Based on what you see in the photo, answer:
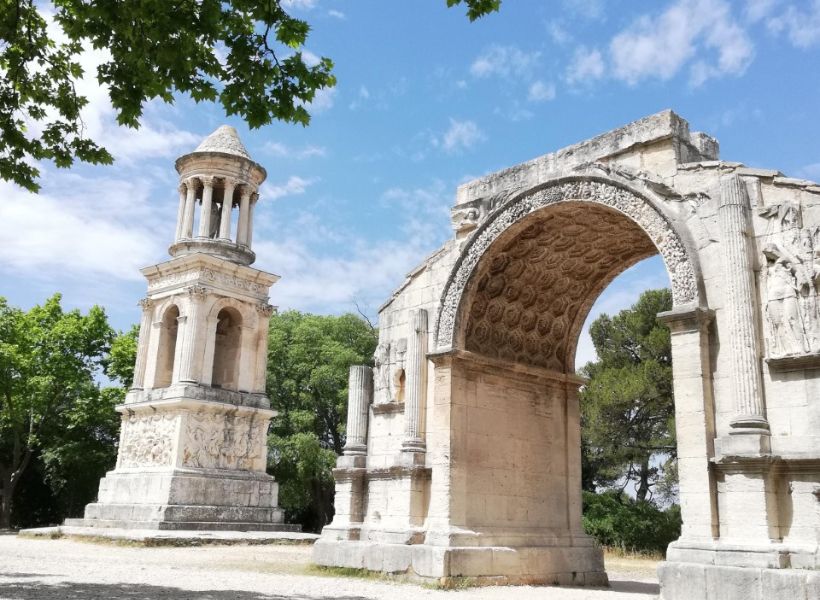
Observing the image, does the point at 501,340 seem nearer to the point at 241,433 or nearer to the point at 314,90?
the point at 314,90

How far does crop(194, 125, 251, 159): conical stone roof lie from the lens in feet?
81.8

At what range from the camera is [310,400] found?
31125 mm

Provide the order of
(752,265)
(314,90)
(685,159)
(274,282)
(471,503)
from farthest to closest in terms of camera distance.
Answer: (274,282) < (471,503) < (685,159) < (752,265) < (314,90)

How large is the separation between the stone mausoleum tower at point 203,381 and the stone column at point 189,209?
31 mm

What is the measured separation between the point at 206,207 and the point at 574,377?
572 inches

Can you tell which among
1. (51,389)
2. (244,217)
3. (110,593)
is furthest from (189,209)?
(110,593)

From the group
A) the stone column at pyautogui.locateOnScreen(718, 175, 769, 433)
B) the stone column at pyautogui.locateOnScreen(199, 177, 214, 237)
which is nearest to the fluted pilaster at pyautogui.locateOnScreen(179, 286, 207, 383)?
the stone column at pyautogui.locateOnScreen(199, 177, 214, 237)

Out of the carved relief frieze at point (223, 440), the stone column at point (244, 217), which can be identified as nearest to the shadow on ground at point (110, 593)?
the carved relief frieze at point (223, 440)

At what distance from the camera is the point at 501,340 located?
1291cm

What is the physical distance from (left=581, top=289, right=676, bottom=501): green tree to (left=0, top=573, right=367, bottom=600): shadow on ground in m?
17.8

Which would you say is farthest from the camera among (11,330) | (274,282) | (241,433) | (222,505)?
(11,330)

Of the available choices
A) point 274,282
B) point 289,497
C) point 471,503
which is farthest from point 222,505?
point 471,503

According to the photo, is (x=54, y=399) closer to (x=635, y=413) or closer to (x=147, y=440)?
(x=147, y=440)

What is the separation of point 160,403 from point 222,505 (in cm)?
330
